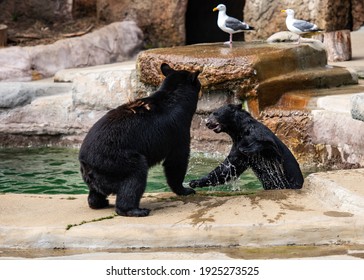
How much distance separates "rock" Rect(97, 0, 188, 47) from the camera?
17688mm

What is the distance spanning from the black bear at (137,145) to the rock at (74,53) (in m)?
8.58

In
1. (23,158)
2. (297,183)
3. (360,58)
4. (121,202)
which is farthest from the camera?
(360,58)

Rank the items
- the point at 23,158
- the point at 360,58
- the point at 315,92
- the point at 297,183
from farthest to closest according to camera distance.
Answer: the point at 360,58, the point at 23,158, the point at 315,92, the point at 297,183

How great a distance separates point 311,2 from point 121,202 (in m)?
11.7

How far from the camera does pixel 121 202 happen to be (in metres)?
5.86

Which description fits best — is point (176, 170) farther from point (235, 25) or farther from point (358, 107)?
point (235, 25)

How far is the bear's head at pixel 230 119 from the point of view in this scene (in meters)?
7.38

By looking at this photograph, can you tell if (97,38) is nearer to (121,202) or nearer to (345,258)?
(121,202)

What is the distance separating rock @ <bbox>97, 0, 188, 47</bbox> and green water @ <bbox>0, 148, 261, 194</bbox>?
673 cm

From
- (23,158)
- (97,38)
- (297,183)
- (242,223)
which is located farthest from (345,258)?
(97,38)

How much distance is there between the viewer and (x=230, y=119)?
7.42 meters

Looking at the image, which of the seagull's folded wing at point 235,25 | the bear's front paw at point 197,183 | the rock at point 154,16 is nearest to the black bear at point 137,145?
the bear's front paw at point 197,183

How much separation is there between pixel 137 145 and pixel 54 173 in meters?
4.18

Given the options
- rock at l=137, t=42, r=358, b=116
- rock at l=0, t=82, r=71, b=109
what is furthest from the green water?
rock at l=137, t=42, r=358, b=116
